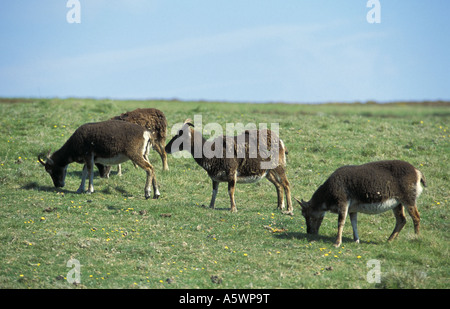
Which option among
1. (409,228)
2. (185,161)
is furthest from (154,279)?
(185,161)

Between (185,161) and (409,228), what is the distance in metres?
10.9

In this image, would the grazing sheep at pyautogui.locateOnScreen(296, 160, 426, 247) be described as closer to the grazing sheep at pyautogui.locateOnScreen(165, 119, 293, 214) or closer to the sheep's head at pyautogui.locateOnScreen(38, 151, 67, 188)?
the grazing sheep at pyautogui.locateOnScreen(165, 119, 293, 214)

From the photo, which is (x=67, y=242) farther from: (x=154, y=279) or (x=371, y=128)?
(x=371, y=128)

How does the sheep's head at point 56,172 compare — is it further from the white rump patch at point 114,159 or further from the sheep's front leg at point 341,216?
the sheep's front leg at point 341,216

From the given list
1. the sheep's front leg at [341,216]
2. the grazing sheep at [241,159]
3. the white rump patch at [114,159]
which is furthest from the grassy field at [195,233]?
the white rump patch at [114,159]

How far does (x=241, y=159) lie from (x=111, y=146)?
14.8 feet

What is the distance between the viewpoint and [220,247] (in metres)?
13.0

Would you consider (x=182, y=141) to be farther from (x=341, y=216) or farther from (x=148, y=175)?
(x=341, y=216)

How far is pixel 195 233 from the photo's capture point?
14055 mm

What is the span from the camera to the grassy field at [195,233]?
1101 cm

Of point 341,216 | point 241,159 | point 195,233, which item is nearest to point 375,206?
point 341,216

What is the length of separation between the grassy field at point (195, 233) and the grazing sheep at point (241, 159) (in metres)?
0.99

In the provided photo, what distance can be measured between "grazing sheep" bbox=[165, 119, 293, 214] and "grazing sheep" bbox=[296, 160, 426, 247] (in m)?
3.28

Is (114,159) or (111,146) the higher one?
(111,146)
